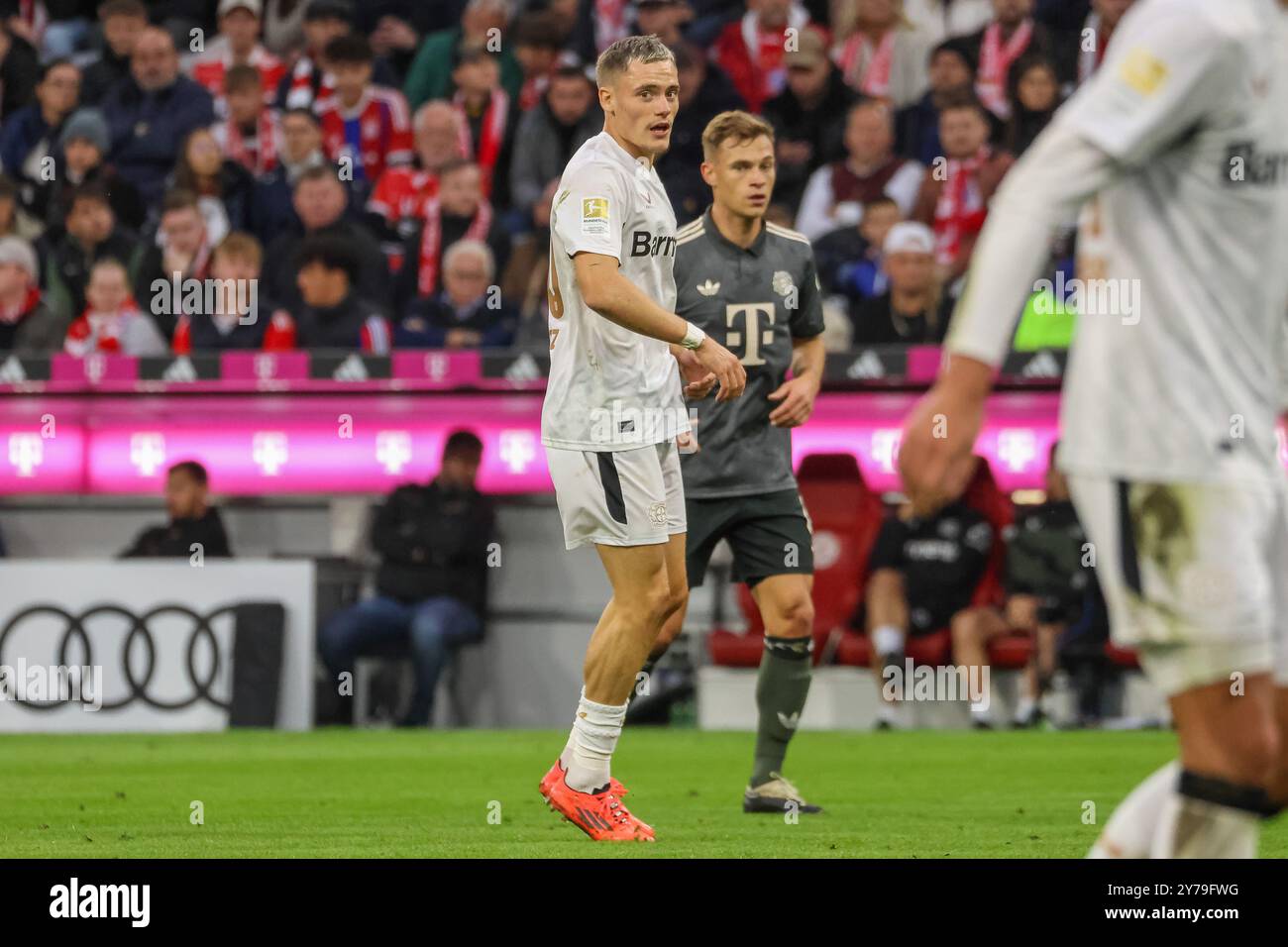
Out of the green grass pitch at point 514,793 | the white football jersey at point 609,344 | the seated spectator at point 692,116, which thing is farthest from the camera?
the seated spectator at point 692,116

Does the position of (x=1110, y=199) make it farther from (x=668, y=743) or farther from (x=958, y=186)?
(x=958, y=186)

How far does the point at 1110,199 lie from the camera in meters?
4.09

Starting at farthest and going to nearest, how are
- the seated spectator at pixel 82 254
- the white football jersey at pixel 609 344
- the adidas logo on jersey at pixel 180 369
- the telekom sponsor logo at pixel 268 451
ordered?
the seated spectator at pixel 82 254 → the telekom sponsor logo at pixel 268 451 → the adidas logo on jersey at pixel 180 369 → the white football jersey at pixel 609 344

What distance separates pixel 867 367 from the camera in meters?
14.2

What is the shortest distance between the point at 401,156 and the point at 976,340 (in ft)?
45.3

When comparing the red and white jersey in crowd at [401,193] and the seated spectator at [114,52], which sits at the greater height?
the seated spectator at [114,52]

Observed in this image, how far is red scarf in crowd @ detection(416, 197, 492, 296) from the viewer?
16.0 meters

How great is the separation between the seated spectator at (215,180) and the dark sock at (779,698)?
9690mm

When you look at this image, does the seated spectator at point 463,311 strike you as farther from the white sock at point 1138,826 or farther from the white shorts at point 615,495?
the white sock at point 1138,826

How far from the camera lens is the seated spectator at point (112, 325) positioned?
15477mm

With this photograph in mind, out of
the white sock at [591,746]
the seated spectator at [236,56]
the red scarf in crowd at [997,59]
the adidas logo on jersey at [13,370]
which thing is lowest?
the white sock at [591,746]

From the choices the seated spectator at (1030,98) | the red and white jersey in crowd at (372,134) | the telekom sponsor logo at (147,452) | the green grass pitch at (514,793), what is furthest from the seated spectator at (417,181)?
the green grass pitch at (514,793)

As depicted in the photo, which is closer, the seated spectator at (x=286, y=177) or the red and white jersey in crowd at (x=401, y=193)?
the red and white jersey in crowd at (x=401, y=193)

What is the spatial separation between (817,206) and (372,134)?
3701 millimetres
